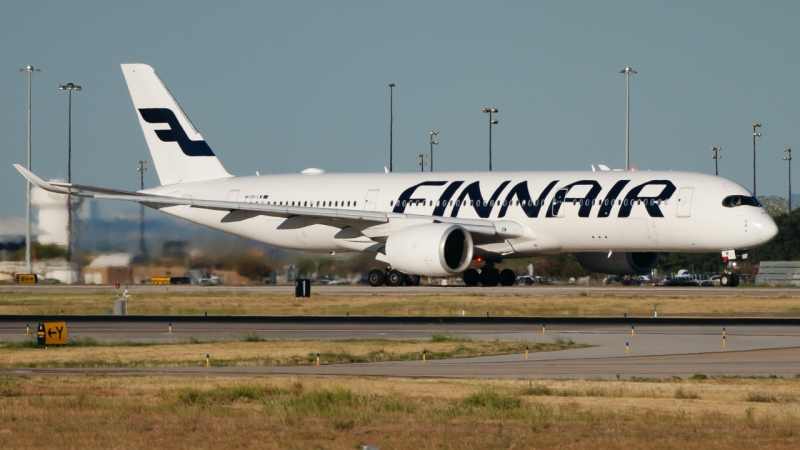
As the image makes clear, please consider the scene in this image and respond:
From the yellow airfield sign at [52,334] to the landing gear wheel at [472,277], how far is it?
26256 mm

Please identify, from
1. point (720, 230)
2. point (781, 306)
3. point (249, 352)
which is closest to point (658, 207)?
point (720, 230)

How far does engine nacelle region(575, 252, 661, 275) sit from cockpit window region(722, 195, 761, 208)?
6.75m

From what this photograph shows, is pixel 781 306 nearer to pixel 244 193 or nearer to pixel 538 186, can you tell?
pixel 538 186

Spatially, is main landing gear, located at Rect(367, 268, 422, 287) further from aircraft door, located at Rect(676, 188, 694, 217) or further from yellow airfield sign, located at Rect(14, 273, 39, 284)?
yellow airfield sign, located at Rect(14, 273, 39, 284)

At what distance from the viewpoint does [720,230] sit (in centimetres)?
4669

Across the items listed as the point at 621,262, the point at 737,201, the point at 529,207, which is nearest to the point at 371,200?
the point at 529,207

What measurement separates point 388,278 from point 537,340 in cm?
2489

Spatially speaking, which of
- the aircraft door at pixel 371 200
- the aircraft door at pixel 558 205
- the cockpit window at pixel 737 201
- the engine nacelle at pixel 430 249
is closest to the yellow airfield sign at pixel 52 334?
the engine nacelle at pixel 430 249

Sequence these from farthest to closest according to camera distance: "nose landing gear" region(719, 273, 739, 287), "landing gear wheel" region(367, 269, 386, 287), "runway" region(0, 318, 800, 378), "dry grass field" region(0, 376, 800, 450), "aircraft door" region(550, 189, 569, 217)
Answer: "landing gear wheel" region(367, 269, 386, 287), "nose landing gear" region(719, 273, 739, 287), "aircraft door" region(550, 189, 569, 217), "runway" region(0, 318, 800, 378), "dry grass field" region(0, 376, 800, 450)

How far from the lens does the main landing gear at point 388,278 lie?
53.2 m

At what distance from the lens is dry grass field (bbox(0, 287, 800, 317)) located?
40031 mm

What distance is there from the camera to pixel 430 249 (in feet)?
157

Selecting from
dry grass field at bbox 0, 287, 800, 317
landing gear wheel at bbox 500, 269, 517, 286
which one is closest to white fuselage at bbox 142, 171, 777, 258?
landing gear wheel at bbox 500, 269, 517, 286

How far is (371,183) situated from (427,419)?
39921 millimetres
